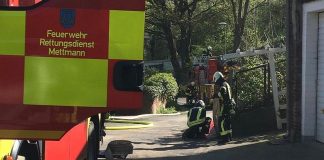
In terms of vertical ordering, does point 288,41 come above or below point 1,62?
above

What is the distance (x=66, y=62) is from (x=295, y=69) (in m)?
8.28

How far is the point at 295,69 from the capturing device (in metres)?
10.6

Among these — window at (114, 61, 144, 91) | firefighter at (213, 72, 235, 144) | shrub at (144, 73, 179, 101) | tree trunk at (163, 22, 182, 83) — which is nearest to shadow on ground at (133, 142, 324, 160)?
firefighter at (213, 72, 235, 144)

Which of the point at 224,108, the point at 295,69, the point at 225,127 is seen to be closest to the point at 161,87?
the point at 224,108

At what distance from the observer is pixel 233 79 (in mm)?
14398

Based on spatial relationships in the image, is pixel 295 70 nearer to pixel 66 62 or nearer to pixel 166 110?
pixel 66 62

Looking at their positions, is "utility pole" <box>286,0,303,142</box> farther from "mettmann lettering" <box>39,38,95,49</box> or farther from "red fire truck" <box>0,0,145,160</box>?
"mettmann lettering" <box>39,38,95,49</box>

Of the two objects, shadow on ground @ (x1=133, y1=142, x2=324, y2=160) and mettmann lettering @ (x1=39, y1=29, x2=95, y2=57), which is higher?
mettmann lettering @ (x1=39, y1=29, x2=95, y2=57)

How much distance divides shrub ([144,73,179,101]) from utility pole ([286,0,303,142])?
11429 millimetres

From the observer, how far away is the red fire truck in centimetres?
290

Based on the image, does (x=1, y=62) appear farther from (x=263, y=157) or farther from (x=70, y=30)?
(x=263, y=157)

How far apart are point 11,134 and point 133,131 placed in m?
12.1

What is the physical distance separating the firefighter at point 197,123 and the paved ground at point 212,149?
0.25 m

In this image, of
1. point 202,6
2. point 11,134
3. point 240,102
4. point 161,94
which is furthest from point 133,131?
point 202,6
